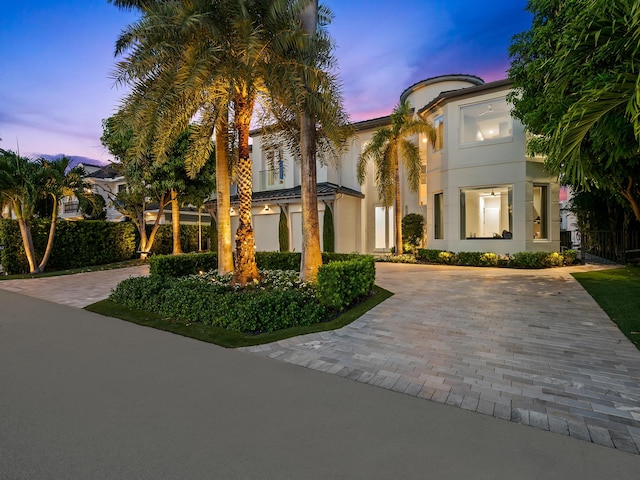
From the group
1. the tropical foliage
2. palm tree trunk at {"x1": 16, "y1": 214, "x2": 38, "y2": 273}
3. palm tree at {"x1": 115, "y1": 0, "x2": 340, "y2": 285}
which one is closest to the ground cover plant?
palm tree at {"x1": 115, "y1": 0, "x2": 340, "y2": 285}

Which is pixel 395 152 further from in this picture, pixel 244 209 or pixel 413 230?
pixel 244 209

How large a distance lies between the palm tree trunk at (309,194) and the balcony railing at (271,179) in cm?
1195

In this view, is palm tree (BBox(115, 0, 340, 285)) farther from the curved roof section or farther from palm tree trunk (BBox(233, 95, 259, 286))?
the curved roof section

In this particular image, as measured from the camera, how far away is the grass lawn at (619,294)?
544cm

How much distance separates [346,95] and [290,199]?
31.9 ft

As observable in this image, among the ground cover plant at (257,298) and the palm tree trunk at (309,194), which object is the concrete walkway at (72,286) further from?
the palm tree trunk at (309,194)

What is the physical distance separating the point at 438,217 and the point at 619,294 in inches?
335

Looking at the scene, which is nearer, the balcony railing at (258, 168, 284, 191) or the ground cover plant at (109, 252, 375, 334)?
the ground cover plant at (109, 252, 375, 334)

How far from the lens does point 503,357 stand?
4238 millimetres

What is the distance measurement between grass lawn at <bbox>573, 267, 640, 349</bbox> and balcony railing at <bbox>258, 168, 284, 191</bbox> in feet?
50.7

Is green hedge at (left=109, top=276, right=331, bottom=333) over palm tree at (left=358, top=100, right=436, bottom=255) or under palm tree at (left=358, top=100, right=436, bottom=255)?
under

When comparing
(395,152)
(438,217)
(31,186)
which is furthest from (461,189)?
(31,186)

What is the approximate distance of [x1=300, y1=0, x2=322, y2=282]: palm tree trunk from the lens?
8.25 m

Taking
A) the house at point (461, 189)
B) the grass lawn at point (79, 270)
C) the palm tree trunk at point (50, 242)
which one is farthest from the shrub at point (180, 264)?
the palm tree trunk at point (50, 242)
